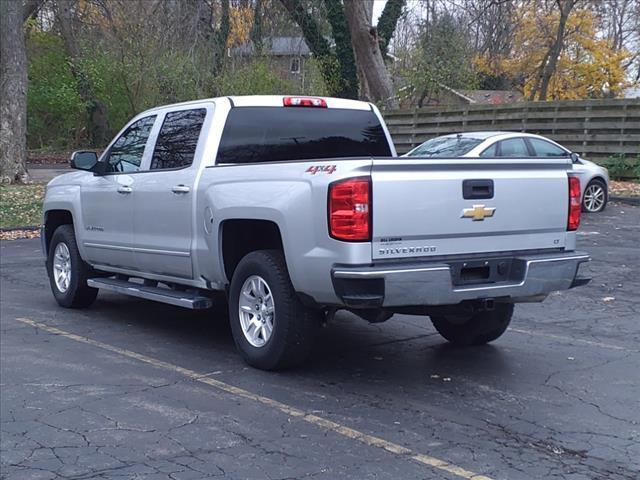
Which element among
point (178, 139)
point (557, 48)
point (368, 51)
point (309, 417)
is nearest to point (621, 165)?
point (368, 51)

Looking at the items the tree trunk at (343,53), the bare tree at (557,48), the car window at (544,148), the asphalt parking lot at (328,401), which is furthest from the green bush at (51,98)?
the asphalt parking lot at (328,401)

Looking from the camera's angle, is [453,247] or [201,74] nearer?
[453,247]

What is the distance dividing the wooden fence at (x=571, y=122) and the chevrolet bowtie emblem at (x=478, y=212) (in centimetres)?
1656

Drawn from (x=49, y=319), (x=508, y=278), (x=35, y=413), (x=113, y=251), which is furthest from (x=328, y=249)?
(x=49, y=319)

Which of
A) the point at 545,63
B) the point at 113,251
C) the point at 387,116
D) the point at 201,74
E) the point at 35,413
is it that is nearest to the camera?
the point at 35,413

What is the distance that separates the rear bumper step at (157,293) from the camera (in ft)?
24.4

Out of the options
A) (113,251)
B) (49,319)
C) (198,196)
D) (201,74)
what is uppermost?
(201,74)

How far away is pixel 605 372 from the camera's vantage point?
6801mm

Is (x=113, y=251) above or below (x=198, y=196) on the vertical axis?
below

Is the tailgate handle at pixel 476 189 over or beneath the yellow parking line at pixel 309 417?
over

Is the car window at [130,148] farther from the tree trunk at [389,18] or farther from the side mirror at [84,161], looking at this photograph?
the tree trunk at [389,18]

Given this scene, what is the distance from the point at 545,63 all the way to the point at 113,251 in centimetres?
4201

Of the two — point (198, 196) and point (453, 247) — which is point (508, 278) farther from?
point (198, 196)

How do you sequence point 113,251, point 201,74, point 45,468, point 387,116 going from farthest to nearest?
point 201,74, point 387,116, point 113,251, point 45,468
